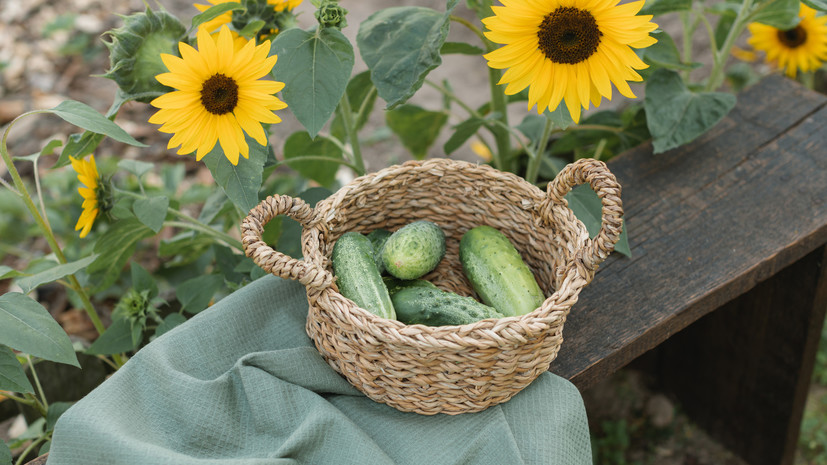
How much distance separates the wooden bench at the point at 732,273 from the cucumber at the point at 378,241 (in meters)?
0.41

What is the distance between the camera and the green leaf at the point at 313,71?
4.37 feet

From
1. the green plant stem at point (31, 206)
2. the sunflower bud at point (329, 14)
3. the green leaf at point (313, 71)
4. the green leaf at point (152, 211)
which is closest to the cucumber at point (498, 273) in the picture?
the green leaf at point (313, 71)

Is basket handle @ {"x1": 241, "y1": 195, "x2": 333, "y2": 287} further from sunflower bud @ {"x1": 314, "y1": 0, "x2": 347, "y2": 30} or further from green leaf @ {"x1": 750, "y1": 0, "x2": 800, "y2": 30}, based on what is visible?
green leaf @ {"x1": 750, "y1": 0, "x2": 800, "y2": 30}

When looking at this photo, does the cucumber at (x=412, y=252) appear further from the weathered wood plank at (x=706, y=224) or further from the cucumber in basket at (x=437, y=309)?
the weathered wood plank at (x=706, y=224)

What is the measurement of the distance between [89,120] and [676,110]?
1363mm

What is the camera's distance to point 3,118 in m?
3.17

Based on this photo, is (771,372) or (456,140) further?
(771,372)

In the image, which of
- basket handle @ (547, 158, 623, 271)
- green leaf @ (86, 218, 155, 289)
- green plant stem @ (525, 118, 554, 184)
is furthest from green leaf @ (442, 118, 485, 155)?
green leaf @ (86, 218, 155, 289)

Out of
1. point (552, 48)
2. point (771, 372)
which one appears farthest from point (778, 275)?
point (552, 48)

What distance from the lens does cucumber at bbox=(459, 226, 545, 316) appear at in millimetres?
1359

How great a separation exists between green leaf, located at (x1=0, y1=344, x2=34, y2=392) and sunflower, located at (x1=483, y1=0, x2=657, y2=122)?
1.05 m

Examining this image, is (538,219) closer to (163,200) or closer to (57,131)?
(163,200)

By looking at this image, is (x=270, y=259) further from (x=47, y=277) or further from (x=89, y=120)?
(x=47, y=277)

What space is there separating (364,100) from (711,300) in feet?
3.21
